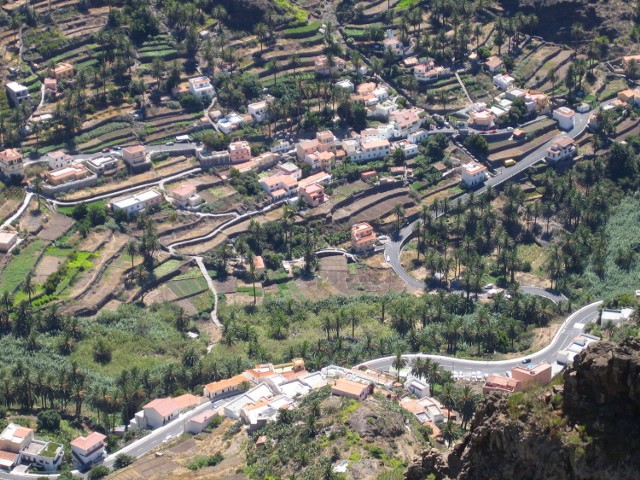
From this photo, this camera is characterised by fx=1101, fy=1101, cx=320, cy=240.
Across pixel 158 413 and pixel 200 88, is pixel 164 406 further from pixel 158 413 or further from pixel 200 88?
pixel 200 88

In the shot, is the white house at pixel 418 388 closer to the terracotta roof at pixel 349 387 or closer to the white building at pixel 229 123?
the terracotta roof at pixel 349 387

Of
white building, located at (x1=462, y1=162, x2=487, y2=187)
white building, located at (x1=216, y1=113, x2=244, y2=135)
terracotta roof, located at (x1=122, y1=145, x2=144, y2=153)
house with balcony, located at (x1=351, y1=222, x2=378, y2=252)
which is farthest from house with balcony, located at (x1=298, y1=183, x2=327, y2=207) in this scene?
terracotta roof, located at (x1=122, y1=145, x2=144, y2=153)

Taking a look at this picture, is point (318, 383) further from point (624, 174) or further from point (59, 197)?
point (624, 174)

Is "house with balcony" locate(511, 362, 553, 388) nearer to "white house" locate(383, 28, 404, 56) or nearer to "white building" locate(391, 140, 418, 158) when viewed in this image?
"white building" locate(391, 140, 418, 158)

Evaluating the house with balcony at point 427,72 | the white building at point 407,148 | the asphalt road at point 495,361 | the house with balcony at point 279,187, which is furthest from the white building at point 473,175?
the asphalt road at point 495,361

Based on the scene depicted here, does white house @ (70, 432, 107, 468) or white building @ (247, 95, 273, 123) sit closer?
white house @ (70, 432, 107, 468)

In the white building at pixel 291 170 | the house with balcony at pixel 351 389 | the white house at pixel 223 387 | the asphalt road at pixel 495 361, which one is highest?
the house with balcony at pixel 351 389

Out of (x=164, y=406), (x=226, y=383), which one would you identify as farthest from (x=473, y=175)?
(x=164, y=406)
